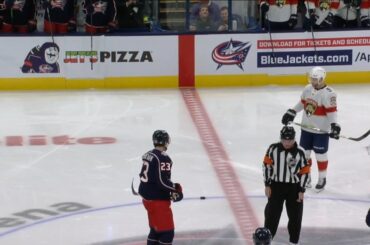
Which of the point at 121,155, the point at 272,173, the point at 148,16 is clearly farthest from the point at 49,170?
the point at 148,16

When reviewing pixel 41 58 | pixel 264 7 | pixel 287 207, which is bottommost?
pixel 287 207

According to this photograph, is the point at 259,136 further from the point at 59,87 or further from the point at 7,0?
the point at 7,0

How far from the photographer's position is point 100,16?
44.0 ft

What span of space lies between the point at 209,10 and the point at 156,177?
763 centimetres

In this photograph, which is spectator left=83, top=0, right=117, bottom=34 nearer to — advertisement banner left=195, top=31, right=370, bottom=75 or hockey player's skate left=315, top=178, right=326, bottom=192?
advertisement banner left=195, top=31, right=370, bottom=75

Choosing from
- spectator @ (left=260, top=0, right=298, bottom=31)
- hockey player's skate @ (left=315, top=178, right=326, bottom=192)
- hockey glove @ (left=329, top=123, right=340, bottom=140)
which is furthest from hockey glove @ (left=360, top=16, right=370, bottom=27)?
hockey glove @ (left=329, top=123, right=340, bottom=140)

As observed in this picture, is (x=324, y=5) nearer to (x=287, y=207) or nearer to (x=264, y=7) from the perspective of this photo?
(x=264, y=7)

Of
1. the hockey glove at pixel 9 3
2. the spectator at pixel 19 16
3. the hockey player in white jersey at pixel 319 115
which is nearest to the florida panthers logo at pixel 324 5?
the spectator at pixel 19 16

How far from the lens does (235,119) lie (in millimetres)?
11328

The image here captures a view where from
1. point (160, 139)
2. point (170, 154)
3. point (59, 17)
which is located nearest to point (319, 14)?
point (59, 17)

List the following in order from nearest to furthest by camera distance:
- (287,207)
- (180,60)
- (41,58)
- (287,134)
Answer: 1. (287,134)
2. (287,207)
3. (41,58)
4. (180,60)

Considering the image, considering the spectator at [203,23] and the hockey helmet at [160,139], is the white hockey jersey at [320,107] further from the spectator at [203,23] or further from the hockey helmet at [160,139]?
the spectator at [203,23]

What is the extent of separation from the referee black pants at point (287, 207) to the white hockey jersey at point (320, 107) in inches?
66.6

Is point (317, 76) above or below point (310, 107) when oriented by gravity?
above
